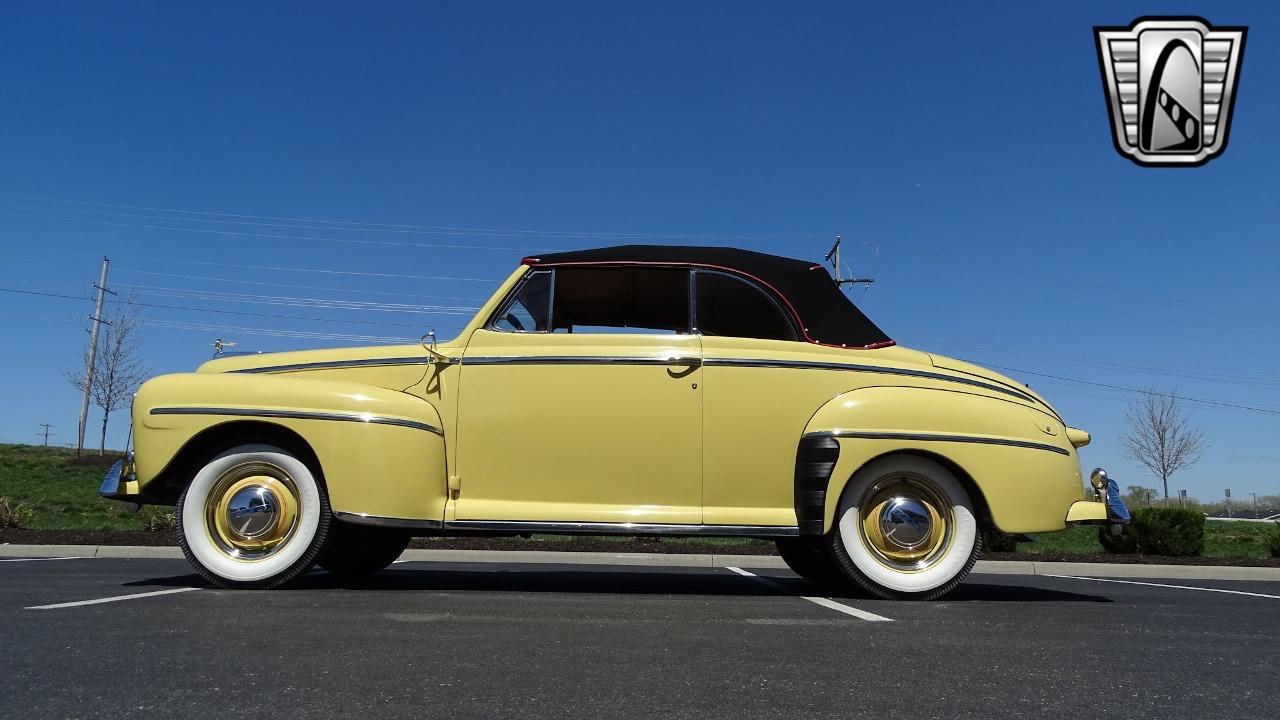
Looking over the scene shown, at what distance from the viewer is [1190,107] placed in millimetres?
7039

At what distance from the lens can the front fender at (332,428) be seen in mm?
4625

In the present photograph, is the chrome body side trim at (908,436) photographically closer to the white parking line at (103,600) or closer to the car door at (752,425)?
the car door at (752,425)

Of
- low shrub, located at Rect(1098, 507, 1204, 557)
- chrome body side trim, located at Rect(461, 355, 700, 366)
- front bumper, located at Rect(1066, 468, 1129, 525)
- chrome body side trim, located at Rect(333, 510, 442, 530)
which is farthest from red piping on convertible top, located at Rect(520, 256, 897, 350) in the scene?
low shrub, located at Rect(1098, 507, 1204, 557)

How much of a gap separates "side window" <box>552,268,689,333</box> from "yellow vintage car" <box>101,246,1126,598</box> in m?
0.33

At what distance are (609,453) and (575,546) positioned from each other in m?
6.88

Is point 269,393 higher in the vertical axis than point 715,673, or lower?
higher

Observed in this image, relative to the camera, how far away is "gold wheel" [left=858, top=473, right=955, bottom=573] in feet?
15.6

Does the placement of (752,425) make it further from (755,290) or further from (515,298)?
(515,298)

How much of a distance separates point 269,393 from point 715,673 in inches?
128

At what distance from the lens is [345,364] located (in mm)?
5023

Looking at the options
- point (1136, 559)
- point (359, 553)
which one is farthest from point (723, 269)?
point (1136, 559)

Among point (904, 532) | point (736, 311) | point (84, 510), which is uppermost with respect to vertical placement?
point (736, 311)

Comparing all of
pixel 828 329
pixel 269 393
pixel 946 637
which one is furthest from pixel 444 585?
pixel 946 637

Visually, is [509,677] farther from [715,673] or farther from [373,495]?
[373,495]
